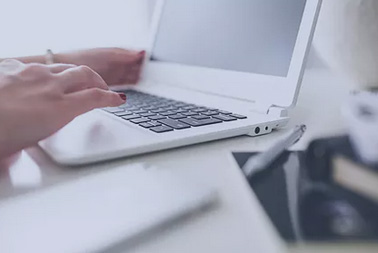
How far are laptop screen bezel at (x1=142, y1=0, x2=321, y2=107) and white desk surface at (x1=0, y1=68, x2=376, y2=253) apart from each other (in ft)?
0.15

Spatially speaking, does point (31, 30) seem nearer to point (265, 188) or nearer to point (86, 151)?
point (86, 151)

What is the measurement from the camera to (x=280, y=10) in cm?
64

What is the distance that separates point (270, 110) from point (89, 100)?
0.22 m

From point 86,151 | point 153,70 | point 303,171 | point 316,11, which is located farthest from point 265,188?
point 153,70

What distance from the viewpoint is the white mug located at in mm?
583

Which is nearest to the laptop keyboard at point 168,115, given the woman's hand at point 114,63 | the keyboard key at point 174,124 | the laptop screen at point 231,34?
the keyboard key at point 174,124

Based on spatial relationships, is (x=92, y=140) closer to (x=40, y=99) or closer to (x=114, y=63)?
(x=40, y=99)

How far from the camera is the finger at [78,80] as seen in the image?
524 millimetres

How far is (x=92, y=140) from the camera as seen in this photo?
19.4 inches

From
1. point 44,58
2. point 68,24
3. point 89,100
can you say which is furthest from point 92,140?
point 68,24

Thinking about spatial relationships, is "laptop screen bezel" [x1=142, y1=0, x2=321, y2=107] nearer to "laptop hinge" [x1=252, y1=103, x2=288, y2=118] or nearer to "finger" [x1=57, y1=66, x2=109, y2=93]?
"laptop hinge" [x1=252, y1=103, x2=288, y2=118]

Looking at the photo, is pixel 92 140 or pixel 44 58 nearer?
pixel 92 140

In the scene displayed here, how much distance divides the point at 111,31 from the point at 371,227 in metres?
1.14

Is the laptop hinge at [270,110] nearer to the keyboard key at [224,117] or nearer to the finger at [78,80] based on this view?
the keyboard key at [224,117]
